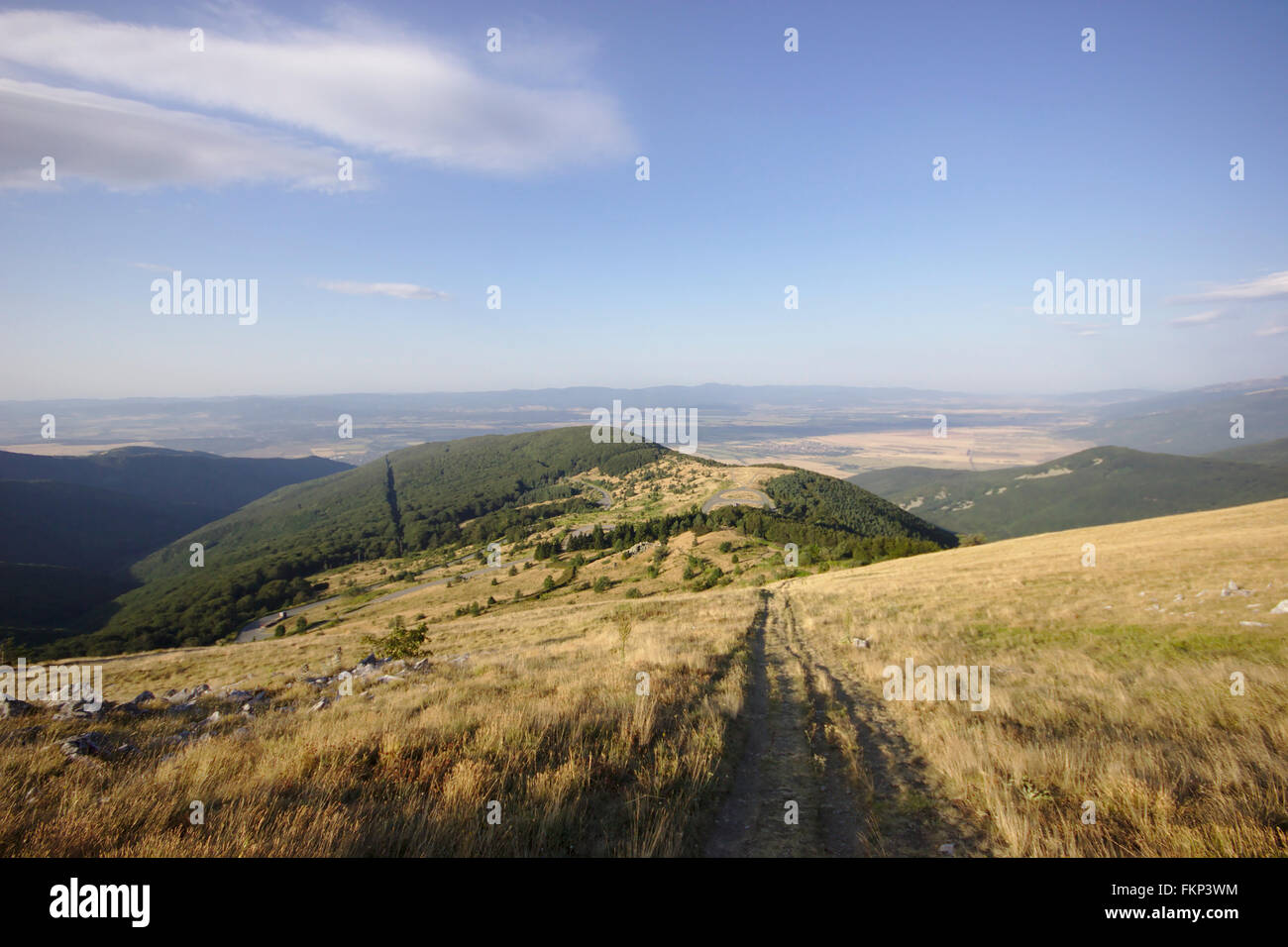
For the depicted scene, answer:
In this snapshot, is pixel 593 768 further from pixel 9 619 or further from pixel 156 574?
pixel 156 574

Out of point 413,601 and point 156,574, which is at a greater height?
point 413,601

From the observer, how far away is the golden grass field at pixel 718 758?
4801mm

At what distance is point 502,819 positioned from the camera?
17.0 ft

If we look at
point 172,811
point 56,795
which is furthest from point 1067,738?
point 56,795

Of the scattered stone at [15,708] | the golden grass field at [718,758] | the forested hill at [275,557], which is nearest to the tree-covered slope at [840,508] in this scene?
the forested hill at [275,557]

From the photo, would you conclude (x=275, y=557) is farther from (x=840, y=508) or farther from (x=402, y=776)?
(x=402, y=776)

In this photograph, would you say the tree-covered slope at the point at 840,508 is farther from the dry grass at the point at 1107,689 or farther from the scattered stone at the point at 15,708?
the scattered stone at the point at 15,708

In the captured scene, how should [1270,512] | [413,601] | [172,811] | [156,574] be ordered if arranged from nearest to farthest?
1. [172,811]
2. [1270,512]
3. [413,601]
4. [156,574]

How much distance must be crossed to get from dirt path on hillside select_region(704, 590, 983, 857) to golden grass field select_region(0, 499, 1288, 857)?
0.04 m

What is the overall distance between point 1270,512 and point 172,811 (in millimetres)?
50683

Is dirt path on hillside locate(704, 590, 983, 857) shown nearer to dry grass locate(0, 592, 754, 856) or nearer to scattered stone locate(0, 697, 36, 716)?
dry grass locate(0, 592, 754, 856)

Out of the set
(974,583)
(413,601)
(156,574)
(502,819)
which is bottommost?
(156,574)
